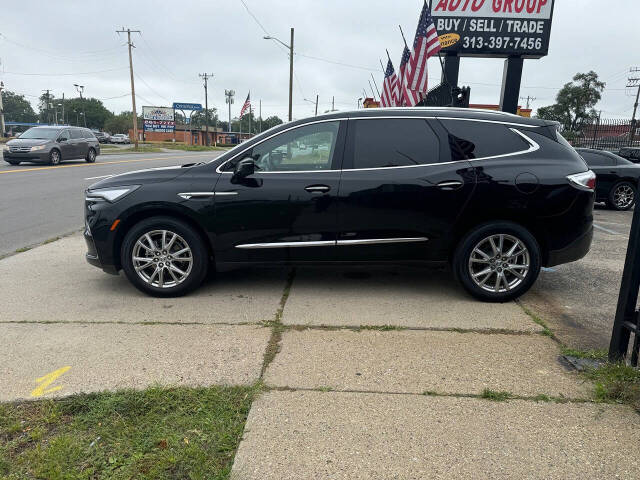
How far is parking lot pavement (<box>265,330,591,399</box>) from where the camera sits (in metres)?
3.06

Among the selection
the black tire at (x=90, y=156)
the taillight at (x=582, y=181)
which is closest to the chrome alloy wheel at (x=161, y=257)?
the taillight at (x=582, y=181)

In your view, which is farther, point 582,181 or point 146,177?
point 146,177

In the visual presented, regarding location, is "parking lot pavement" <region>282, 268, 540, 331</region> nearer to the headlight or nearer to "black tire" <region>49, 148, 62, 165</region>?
the headlight

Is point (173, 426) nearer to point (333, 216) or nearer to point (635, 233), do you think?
point (333, 216)

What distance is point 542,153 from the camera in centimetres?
457

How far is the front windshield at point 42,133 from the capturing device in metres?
20.6

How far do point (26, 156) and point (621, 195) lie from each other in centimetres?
2117

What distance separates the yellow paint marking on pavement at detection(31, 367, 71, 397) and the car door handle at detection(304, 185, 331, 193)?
2.45 meters

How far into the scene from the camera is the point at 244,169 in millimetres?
4445

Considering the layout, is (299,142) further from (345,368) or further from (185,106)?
(185,106)

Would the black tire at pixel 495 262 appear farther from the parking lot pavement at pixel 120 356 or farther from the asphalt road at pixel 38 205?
the asphalt road at pixel 38 205

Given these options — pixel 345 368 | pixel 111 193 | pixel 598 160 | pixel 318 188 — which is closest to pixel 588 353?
pixel 345 368

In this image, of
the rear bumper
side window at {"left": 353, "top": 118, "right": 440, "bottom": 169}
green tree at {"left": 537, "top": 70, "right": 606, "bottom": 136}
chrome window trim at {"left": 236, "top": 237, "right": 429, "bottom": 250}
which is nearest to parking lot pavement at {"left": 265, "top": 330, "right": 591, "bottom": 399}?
chrome window trim at {"left": 236, "top": 237, "right": 429, "bottom": 250}

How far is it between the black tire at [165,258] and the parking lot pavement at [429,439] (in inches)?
79.2
